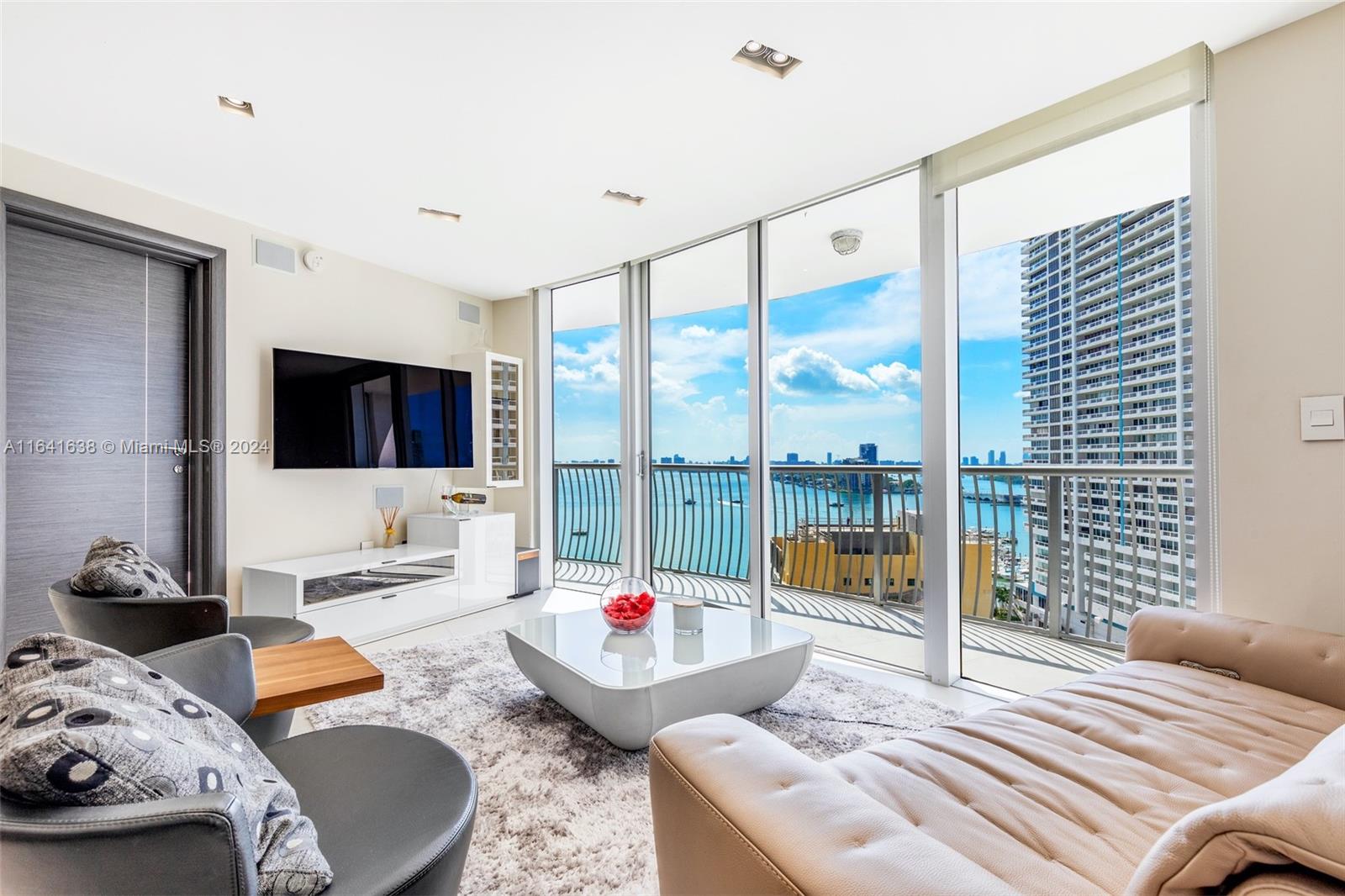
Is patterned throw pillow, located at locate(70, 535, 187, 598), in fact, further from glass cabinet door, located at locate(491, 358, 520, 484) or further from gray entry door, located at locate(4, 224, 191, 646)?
glass cabinet door, located at locate(491, 358, 520, 484)

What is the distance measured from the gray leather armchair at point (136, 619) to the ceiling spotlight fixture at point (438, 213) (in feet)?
7.83

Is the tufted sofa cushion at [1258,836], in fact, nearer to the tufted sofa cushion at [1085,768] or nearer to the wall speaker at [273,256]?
the tufted sofa cushion at [1085,768]

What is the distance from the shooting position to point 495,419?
484cm

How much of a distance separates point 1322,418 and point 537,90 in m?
2.91

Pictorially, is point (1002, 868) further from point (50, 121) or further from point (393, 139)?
point (50, 121)

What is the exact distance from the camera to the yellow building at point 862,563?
12.0 ft

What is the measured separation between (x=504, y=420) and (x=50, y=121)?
117 inches

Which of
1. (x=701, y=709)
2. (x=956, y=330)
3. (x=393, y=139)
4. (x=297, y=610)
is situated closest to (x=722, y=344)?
(x=956, y=330)

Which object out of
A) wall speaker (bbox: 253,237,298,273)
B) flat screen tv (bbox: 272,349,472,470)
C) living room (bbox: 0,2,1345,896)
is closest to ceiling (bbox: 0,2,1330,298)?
living room (bbox: 0,2,1345,896)

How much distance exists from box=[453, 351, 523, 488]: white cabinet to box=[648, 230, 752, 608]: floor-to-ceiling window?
128 centimetres

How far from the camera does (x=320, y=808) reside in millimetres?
1117

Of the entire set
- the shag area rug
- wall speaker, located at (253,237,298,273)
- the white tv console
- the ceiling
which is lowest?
the shag area rug

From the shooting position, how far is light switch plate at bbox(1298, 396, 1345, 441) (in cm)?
180

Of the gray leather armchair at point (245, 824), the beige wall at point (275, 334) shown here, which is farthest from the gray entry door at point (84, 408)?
the gray leather armchair at point (245, 824)
